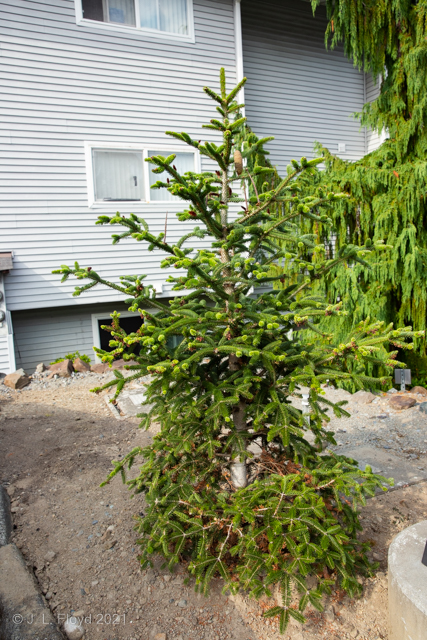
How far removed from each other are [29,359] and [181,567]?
6.42 meters

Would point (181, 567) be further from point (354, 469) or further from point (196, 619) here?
point (354, 469)

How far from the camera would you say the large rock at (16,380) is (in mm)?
6512

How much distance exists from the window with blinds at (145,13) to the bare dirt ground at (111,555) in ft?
24.9

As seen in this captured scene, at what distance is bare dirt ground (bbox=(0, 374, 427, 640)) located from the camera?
2.21 meters

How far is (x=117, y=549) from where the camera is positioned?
278 cm

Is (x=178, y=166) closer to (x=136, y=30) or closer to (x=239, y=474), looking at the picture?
(x=136, y=30)

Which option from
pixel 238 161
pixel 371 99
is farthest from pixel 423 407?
pixel 371 99

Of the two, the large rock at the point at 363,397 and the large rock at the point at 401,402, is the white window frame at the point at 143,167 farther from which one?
the large rock at the point at 401,402

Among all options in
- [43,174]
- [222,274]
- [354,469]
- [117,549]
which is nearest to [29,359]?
[43,174]

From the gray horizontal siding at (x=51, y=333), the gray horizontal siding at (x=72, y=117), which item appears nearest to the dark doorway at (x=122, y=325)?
the gray horizontal siding at (x=51, y=333)

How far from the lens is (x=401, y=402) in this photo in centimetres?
566

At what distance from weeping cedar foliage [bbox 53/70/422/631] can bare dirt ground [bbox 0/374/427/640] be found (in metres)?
0.18

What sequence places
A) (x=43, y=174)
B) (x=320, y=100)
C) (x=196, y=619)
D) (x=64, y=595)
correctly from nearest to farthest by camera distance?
(x=196, y=619) → (x=64, y=595) → (x=43, y=174) → (x=320, y=100)

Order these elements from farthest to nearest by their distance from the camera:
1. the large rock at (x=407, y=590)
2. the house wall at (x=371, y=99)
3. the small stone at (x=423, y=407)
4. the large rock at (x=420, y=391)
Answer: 1. the house wall at (x=371, y=99)
2. the large rock at (x=420, y=391)
3. the small stone at (x=423, y=407)
4. the large rock at (x=407, y=590)
